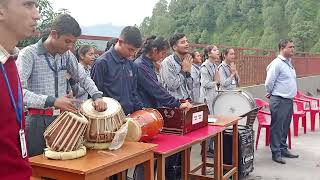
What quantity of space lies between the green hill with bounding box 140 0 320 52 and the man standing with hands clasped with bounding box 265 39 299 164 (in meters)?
20.2

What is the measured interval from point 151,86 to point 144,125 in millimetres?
744

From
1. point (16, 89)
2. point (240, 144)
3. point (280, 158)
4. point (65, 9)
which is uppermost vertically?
point (65, 9)

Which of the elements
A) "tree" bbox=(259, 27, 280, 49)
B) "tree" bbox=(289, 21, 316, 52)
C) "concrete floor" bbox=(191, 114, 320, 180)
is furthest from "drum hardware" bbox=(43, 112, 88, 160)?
"tree" bbox=(259, 27, 280, 49)

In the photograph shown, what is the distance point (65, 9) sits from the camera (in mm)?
5309

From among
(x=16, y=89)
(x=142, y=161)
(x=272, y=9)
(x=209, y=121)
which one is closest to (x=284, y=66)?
(x=209, y=121)

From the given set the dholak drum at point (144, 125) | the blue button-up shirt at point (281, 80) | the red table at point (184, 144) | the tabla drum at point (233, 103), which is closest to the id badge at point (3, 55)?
the dholak drum at point (144, 125)

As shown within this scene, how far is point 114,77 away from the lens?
137 inches

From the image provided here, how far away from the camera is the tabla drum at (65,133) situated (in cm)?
249

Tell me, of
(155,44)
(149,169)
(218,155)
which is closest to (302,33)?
(218,155)

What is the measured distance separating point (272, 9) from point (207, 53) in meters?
30.3

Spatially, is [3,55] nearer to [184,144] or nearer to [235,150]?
[184,144]

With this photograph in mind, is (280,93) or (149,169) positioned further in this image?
(280,93)

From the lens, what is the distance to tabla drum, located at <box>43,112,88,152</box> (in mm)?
2490

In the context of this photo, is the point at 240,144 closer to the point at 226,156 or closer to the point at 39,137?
the point at 226,156
